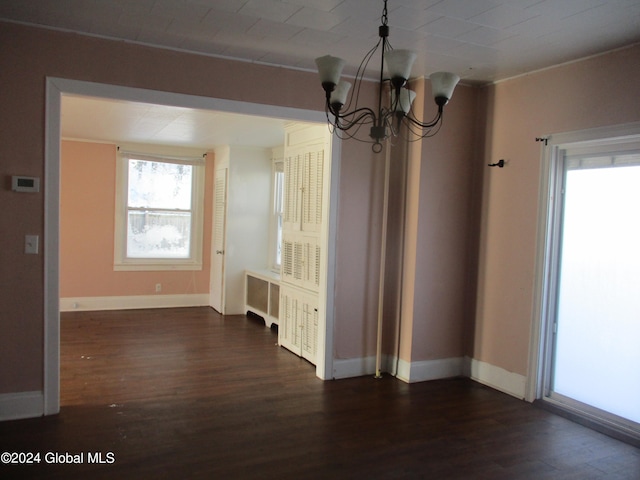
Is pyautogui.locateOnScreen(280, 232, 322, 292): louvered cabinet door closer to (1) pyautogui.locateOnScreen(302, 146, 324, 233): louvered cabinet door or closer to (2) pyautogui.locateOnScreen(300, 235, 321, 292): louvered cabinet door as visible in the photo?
(2) pyautogui.locateOnScreen(300, 235, 321, 292): louvered cabinet door

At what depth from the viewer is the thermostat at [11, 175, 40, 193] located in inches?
128

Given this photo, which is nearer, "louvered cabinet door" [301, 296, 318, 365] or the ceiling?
the ceiling

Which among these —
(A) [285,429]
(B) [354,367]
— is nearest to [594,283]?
(B) [354,367]

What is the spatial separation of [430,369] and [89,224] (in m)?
5.23

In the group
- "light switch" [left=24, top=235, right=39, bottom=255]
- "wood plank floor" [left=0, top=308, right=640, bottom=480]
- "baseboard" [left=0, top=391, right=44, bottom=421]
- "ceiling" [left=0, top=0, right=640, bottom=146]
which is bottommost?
"wood plank floor" [left=0, top=308, right=640, bottom=480]

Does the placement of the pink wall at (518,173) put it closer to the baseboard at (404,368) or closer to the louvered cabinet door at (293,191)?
the baseboard at (404,368)

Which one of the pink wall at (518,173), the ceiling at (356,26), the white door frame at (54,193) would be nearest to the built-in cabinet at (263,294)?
the pink wall at (518,173)

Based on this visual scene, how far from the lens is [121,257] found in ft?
24.0

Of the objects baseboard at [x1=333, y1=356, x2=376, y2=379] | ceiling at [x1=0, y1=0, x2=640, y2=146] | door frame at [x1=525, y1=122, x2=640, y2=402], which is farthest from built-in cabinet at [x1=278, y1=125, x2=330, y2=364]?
door frame at [x1=525, y1=122, x2=640, y2=402]

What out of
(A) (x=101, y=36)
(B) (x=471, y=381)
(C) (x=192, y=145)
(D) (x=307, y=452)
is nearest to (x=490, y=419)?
(B) (x=471, y=381)

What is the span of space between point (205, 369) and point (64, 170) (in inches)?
163

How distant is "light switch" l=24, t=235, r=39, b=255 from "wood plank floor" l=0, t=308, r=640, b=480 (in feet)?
3.65

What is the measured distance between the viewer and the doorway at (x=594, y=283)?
336 centimetres

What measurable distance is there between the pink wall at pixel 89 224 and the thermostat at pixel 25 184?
4036mm
